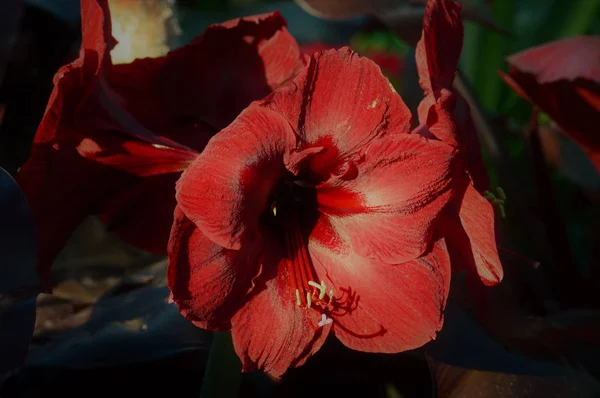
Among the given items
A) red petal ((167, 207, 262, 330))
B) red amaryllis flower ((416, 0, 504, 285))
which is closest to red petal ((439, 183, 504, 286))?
red amaryllis flower ((416, 0, 504, 285))

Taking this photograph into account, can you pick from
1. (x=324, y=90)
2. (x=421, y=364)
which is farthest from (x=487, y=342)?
(x=324, y=90)

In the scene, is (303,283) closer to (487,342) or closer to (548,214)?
(487,342)

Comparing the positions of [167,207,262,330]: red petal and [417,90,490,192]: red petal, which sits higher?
[417,90,490,192]: red petal

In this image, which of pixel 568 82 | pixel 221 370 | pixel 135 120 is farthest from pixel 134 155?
pixel 568 82

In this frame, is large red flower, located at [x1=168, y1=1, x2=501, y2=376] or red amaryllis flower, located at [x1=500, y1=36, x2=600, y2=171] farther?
red amaryllis flower, located at [x1=500, y1=36, x2=600, y2=171]

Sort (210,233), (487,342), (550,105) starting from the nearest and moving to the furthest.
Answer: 1. (210,233)
2. (487,342)
3. (550,105)

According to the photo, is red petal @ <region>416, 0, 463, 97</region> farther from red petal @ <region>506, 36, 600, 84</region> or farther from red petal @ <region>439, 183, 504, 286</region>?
Answer: red petal @ <region>506, 36, 600, 84</region>

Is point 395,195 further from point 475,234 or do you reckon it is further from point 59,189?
point 59,189

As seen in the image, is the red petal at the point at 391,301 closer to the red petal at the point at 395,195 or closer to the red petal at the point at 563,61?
the red petal at the point at 395,195
